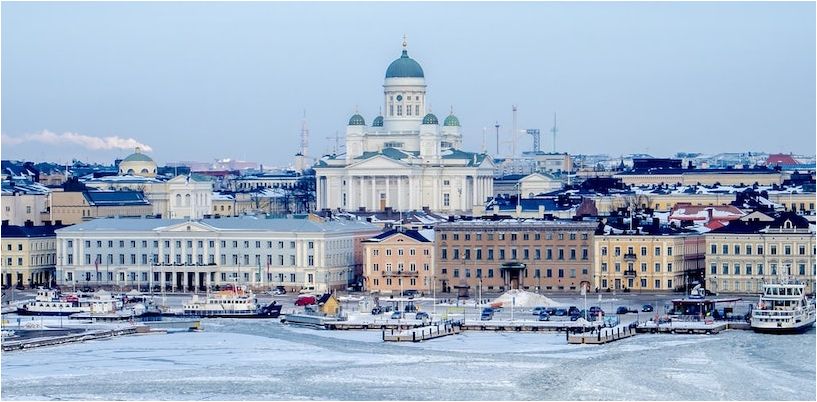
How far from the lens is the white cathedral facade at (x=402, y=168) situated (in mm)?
83062

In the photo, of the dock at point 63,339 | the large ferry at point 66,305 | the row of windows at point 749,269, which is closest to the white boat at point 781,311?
the row of windows at point 749,269

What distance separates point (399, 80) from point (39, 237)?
76.9 ft

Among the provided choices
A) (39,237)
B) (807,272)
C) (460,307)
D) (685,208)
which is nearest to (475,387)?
(460,307)

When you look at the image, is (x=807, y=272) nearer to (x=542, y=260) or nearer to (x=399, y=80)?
(x=542, y=260)

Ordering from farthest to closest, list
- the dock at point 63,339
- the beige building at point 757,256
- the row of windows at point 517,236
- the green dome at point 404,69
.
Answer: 1. the green dome at point 404,69
2. the row of windows at point 517,236
3. the beige building at point 757,256
4. the dock at point 63,339

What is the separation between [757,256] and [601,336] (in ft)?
37.6

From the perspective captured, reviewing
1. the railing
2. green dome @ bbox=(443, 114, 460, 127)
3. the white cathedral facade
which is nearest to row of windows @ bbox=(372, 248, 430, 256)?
the railing

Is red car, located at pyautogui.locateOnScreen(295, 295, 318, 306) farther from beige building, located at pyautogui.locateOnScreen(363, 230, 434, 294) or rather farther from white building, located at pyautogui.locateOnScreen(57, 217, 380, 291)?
white building, located at pyautogui.locateOnScreen(57, 217, 380, 291)

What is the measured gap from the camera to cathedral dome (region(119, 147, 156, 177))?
3856 inches

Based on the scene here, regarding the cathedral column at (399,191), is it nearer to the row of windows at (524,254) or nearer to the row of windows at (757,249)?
the row of windows at (524,254)

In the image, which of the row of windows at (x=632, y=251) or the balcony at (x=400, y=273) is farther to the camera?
the balcony at (x=400, y=273)

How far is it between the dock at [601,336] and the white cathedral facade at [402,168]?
105 feet

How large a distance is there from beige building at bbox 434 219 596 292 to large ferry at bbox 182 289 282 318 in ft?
21.8

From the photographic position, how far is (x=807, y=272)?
5906 centimetres
